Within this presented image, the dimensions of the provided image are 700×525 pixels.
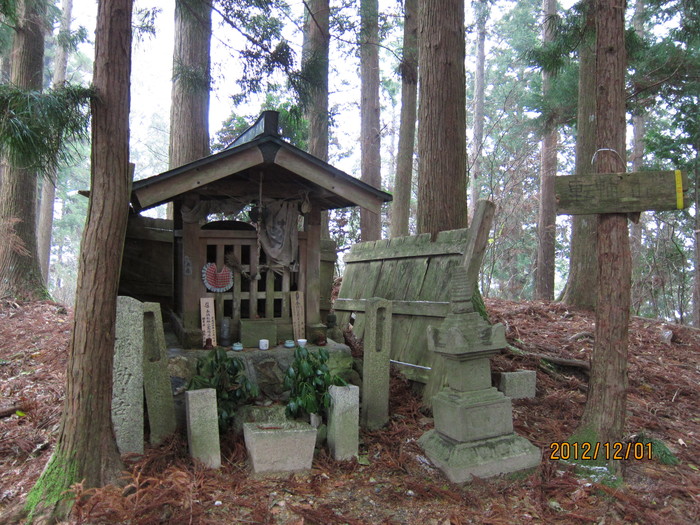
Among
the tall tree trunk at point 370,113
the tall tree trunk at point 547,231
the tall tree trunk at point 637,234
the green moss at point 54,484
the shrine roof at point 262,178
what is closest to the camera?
the green moss at point 54,484

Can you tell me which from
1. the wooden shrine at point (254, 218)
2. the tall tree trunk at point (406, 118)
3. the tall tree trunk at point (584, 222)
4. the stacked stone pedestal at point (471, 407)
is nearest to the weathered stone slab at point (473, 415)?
the stacked stone pedestal at point (471, 407)

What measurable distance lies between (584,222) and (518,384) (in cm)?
605

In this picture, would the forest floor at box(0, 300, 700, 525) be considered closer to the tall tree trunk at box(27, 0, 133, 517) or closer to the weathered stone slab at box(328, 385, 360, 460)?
the weathered stone slab at box(328, 385, 360, 460)

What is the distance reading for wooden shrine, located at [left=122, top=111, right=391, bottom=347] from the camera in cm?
507

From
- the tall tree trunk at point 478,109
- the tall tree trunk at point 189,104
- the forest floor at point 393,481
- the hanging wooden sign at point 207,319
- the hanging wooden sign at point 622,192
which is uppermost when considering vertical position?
the tall tree trunk at point 478,109

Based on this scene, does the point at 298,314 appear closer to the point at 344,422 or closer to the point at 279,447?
the point at 344,422

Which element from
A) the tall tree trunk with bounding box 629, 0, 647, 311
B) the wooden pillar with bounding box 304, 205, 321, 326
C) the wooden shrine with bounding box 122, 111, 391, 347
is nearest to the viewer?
the wooden shrine with bounding box 122, 111, 391, 347

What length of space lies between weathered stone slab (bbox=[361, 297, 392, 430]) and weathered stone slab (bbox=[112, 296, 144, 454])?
215 cm

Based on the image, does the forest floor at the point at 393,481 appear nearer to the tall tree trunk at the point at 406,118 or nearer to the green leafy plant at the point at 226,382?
the green leafy plant at the point at 226,382

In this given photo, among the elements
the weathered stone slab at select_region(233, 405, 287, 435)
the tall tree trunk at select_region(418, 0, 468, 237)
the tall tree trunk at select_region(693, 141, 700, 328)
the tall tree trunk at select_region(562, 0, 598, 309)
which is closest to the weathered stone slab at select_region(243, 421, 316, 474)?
the weathered stone slab at select_region(233, 405, 287, 435)

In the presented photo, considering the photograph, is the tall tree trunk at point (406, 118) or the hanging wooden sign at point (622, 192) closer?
the hanging wooden sign at point (622, 192)

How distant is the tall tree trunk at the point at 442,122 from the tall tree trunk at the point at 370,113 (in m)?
4.24

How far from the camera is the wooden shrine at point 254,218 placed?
5070 mm
